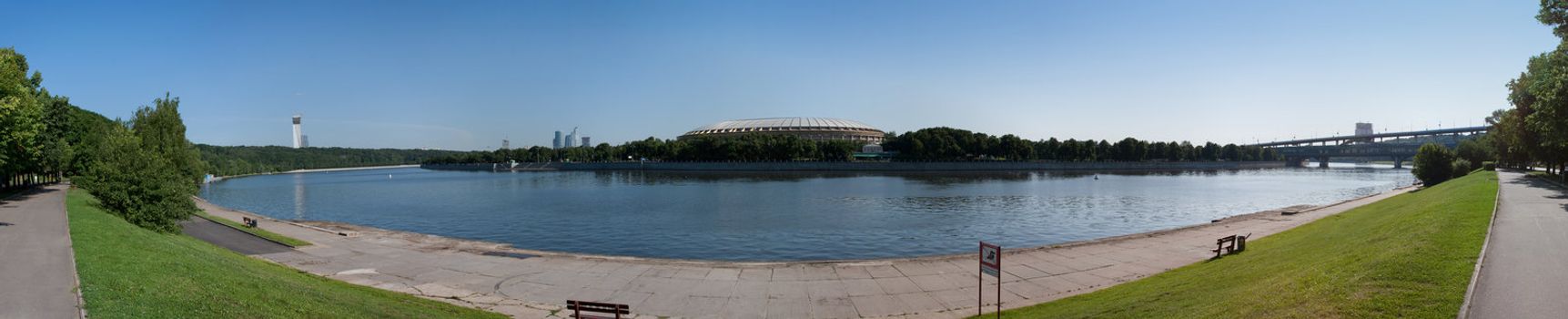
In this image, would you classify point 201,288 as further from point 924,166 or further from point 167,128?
point 924,166

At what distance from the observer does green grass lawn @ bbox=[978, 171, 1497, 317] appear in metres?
11.0

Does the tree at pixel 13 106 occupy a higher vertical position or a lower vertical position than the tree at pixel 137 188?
higher

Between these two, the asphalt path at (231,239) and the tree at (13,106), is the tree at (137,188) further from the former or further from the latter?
the tree at (13,106)

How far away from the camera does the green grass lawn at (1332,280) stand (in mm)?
11000

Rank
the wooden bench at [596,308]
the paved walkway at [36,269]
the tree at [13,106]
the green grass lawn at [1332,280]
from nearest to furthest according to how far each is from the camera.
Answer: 1. the green grass lawn at [1332,280]
2. the paved walkway at [36,269]
3. the wooden bench at [596,308]
4. the tree at [13,106]

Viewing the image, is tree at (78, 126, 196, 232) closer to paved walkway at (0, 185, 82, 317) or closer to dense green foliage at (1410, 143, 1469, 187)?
paved walkway at (0, 185, 82, 317)

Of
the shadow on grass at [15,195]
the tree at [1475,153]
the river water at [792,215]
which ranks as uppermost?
the tree at [1475,153]

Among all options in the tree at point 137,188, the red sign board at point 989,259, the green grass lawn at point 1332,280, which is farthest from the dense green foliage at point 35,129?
the green grass lawn at point 1332,280

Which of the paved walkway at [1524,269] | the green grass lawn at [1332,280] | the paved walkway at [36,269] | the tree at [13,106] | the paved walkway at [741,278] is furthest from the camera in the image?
the tree at [13,106]

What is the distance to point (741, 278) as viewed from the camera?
21.8 meters

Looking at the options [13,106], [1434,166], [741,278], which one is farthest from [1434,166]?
[13,106]

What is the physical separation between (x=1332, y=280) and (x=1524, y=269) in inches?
176

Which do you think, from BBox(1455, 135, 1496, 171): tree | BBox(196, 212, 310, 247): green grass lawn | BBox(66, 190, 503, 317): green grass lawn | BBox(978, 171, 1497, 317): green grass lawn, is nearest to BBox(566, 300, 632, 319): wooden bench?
BBox(66, 190, 503, 317): green grass lawn

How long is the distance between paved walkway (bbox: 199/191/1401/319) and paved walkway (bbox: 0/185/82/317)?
6484 mm
